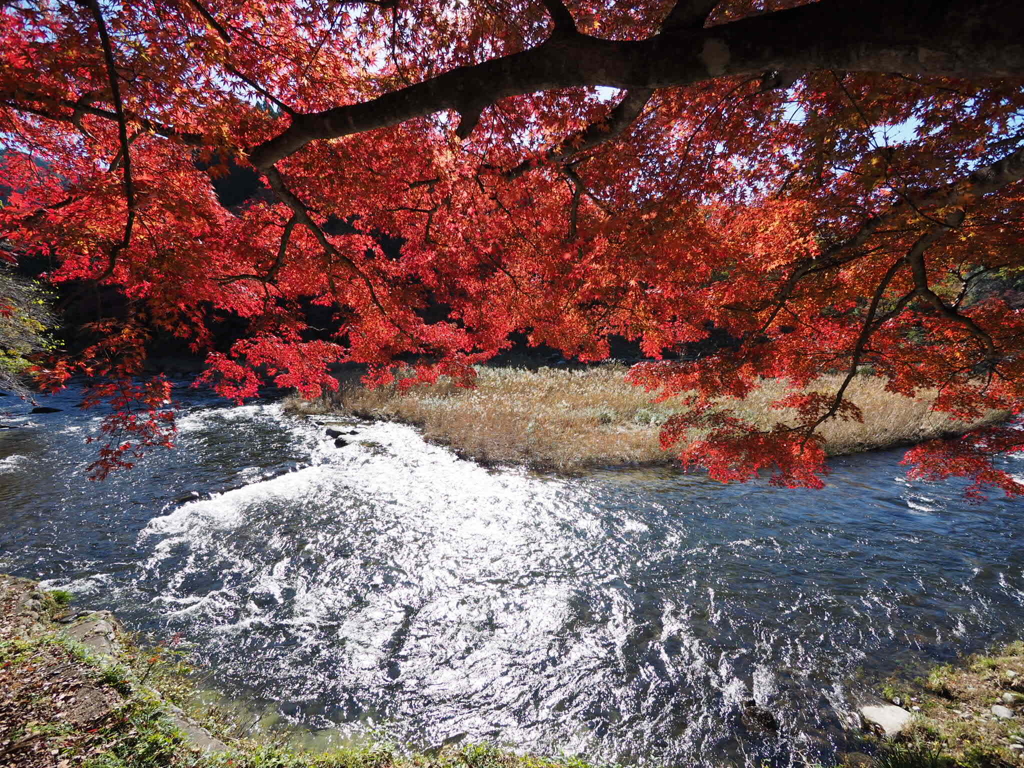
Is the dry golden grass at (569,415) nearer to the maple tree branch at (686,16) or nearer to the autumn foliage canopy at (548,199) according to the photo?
the autumn foliage canopy at (548,199)

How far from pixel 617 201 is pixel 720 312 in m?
1.83

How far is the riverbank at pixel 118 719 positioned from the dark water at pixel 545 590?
1.13 feet

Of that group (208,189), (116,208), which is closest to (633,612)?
(116,208)

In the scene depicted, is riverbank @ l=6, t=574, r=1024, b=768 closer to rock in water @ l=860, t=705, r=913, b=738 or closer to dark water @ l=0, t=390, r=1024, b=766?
rock in water @ l=860, t=705, r=913, b=738

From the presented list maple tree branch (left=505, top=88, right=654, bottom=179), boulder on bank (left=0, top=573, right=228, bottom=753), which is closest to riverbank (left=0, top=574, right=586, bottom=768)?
boulder on bank (left=0, top=573, right=228, bottom=753)

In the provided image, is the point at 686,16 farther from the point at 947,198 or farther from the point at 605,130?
the point at 947,198

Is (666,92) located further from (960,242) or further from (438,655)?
(438,655)

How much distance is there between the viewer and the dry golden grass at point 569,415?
10.2 m

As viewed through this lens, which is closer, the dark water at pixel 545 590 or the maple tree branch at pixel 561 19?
the maple tree branch at pixel 561 19

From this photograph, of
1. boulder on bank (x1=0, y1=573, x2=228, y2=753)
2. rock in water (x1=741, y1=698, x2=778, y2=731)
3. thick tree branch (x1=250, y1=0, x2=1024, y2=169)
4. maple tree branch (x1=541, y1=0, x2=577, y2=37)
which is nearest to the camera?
thick tree branch (x1=250, y1=0, x2=1024, y2=169)

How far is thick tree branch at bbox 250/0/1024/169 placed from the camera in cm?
146

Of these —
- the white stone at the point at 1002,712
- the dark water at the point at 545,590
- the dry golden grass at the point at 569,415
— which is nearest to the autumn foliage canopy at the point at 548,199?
the dark water at the point at 545,590

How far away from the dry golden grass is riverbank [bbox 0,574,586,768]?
6.74 m

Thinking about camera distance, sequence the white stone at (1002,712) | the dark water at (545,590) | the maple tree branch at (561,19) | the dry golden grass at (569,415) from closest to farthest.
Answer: the maple tree branch at (561,19), the white stone at (1002,712), the dark water at (545,590), the dry golden grass at (569,415)
